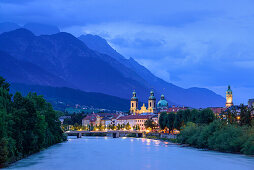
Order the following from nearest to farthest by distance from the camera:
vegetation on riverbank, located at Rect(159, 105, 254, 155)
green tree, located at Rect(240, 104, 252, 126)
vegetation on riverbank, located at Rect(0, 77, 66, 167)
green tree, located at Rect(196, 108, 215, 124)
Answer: vegetation on riverbank, located at Rect(0, 77, 66, 167)
vegetation on riverbank, located at Rect(159, 105, 254, 155)
green tree, located at Rect(240, 104, 252, 126)
green tree, located at Rect(196, 108, 215, 124)

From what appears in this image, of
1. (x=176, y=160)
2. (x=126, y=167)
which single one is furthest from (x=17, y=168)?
(x=176, y=160)

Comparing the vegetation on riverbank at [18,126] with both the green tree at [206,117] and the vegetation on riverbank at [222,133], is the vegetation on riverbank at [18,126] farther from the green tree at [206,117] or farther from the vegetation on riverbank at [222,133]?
the green tree at [206,117]

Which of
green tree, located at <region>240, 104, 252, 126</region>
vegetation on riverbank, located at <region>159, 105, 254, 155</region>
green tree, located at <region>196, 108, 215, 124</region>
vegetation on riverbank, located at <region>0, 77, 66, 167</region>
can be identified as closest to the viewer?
vegetation on riverbank, located at <region>0, 77, 66, 167</region>

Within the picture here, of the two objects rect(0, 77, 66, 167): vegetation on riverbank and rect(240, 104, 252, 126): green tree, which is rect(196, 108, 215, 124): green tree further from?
rect(0, 77, 66, 167): vegetation on riverbank

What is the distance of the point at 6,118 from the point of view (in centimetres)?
5794

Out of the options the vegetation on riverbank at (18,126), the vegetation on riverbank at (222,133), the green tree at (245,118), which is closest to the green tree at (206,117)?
the vegetation on riverbank at (222,133)

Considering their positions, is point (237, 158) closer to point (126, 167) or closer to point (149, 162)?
point (149, 162)

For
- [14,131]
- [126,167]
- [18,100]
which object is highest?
[18,100]

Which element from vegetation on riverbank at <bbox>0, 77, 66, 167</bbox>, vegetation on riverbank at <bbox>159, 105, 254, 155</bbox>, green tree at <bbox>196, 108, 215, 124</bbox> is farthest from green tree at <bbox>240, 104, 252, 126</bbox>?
vegetation on riverbank at <bbox>0, 77, 66, 167</bbox>

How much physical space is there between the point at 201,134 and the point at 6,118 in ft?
174

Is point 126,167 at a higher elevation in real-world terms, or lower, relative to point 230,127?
lower

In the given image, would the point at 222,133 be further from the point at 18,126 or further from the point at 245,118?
the point at 18,126

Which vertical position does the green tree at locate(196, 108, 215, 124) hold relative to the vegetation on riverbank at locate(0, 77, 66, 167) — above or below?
above

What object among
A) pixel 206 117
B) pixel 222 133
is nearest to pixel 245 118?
pixel 222 133
